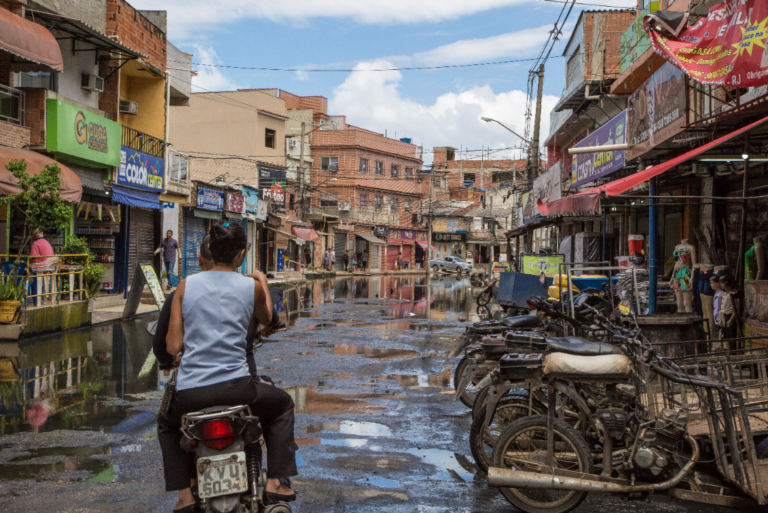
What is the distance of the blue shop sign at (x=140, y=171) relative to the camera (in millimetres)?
21188

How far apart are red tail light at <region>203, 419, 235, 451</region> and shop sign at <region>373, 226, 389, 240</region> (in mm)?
62586

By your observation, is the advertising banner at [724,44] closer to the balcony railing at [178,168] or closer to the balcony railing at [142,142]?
the balcony railing at [142,142]

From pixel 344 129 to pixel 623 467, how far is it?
196 ft

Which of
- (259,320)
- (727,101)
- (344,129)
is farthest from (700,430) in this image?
(344,129)

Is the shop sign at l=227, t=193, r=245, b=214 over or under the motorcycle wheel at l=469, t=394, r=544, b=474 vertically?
over

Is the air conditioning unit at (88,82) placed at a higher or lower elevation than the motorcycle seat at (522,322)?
higher

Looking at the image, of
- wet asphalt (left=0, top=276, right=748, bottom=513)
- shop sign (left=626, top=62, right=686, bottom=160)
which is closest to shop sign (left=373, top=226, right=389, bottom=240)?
shop sign (left=626, top=62, right=686, bottom=160)

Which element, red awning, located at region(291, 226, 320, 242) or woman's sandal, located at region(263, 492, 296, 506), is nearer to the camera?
woman's sandal, located at region(263, 492, 296, 506)

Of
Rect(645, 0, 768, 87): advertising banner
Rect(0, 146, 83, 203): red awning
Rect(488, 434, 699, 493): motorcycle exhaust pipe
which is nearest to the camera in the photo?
Rect(488, 434, 699, 493): motorcycle exhaust pipe

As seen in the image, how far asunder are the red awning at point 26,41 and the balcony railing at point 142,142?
6.31m

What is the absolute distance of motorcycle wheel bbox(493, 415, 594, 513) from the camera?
4.46 metres

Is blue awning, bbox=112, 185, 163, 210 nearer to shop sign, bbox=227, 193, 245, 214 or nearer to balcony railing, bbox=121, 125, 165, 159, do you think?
balcony railing, bbox=121, 125, 165, 159

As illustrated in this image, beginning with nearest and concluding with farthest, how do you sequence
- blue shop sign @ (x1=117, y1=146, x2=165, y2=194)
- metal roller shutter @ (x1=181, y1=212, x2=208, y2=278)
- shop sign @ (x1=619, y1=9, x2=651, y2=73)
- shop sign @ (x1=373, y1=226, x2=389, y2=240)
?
shop sign @ (x1=619, y1=9, x2=651, y2=73) < blue shop sign @ (x1=117, y1=146, x2=165, y2=194) < metal roller shutter @ (x1=181, y1=212, x2=208, y2=278) < shop sign @ (x1=373, y1=226, x2=389, y2=240)

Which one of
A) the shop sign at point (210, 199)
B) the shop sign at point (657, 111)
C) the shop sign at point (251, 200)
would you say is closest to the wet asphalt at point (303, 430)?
the shop sign at point (657, 111)
